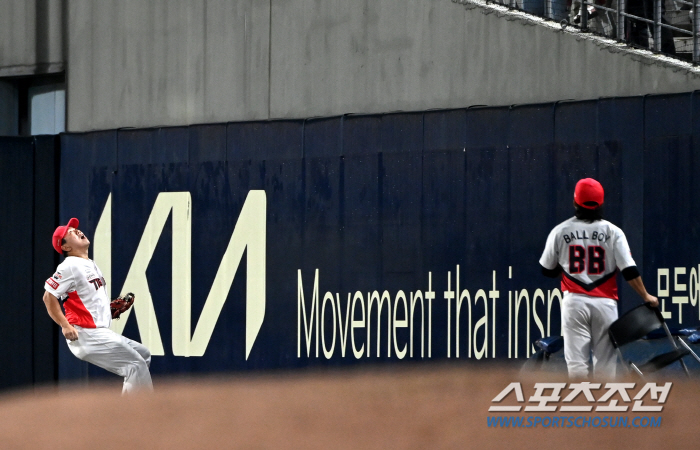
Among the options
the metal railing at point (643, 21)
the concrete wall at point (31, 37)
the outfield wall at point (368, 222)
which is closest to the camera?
the outfield wall at point (368, 222)

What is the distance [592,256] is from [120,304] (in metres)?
4.66

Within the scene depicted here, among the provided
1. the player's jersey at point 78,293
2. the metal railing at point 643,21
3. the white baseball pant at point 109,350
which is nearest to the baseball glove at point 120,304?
the player's jersey at point 78,293

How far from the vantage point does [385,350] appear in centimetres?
1148

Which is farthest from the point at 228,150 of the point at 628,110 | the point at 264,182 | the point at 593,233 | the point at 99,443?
the point at 99,443

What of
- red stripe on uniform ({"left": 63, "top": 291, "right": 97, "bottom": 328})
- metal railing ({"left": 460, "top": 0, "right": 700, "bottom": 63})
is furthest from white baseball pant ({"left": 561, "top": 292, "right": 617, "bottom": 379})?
red stripe on uniform ({"left": 63, "top": 291, "right": 97, "bottom": 328})

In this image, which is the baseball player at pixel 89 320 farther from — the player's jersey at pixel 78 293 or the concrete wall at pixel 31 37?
the concrete wall at pixel 31 37

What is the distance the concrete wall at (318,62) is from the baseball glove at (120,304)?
3.31 metres

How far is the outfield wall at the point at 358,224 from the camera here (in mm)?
10047

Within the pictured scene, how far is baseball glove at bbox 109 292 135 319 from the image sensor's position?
1012 centimetres

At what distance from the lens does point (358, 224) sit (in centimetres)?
1173

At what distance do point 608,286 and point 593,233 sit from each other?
407mm

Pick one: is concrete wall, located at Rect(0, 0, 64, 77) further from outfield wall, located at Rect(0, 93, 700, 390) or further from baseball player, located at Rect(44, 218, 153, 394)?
baseball player, located at Rect(44, 218, 153, 394)

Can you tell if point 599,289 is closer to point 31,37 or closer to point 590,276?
point 590,276

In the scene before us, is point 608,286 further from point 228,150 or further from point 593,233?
point 228,150
